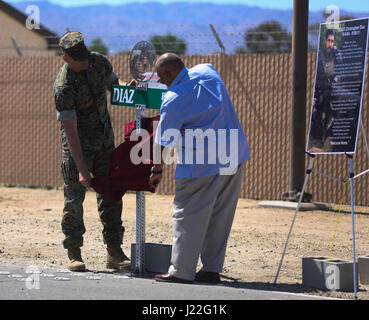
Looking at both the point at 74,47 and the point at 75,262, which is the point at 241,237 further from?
the point at 74,47

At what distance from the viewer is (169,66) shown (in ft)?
22.3

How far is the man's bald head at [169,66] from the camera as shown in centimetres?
678

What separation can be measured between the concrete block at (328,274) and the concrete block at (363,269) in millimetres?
309

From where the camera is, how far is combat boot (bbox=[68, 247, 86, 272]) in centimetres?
748

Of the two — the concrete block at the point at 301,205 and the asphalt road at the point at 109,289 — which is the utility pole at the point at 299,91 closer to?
the concrete block at the point at 301,205

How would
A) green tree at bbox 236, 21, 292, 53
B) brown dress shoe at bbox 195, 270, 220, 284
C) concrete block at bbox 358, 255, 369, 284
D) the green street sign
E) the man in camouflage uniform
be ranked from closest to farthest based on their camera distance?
1. brown dress shoe at bbox 195, 270, 220, 284
2. concrete block at bbox 358, 255, 369, 284
3. the man in camouflage uniform
4. the green street sign
5. green tree at bbox 236, 21, 292, 53

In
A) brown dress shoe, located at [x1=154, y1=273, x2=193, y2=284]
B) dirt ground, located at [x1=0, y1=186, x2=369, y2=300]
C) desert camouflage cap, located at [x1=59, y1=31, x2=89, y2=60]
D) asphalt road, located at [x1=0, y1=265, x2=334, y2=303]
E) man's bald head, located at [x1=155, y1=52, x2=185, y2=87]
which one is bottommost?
dirt ground, located at [x1=0, y1=186, x2=369, y2=300]

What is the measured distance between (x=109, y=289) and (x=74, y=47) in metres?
2.27

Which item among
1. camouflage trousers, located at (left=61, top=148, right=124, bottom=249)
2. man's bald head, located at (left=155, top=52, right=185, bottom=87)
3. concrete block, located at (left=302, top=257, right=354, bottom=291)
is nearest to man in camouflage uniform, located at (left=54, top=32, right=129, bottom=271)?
camouflage trousers, located at (left=61, top=148, right=124, bottom=249)

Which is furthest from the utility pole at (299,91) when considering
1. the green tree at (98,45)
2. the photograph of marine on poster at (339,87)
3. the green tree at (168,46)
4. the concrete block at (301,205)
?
the photograph of marine on poster at (339,87)

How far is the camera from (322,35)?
8.10 metres

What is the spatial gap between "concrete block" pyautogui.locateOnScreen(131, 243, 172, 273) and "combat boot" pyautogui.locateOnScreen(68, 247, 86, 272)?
0.50 m

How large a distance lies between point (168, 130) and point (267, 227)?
463cm

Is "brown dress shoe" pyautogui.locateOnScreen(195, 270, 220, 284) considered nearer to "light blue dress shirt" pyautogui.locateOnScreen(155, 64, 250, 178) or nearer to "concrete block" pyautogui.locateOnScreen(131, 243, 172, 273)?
"concrete block" pyautogui.locateOnScreen(131, 243, 172, 273)
